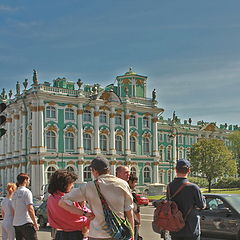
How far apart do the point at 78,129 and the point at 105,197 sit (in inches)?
2090

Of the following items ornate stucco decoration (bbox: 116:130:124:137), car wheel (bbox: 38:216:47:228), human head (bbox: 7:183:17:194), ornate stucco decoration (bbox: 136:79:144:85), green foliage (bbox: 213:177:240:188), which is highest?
ornate stucco decoration (bbox: 136:79:144:85)

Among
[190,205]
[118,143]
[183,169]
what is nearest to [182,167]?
[183,169]

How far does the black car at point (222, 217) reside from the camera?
13680 millimetres

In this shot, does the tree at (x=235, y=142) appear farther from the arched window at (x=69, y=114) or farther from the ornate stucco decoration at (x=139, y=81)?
the arched window at (x=69, y=114)

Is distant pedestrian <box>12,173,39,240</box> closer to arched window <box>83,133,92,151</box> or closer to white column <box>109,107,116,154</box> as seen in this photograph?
arched window <box>83,133,92,151</box>

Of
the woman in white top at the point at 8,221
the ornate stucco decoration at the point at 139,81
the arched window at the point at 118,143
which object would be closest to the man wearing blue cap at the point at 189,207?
the woman in white top at the point at 8,221

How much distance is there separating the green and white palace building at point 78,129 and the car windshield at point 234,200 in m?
42.2

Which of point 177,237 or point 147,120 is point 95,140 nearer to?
point 147,120

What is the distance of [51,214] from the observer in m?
7.18

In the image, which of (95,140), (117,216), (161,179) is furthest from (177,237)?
(161,179)

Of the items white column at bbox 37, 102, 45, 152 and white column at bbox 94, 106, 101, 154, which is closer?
white column at bbox 37, 102, 45, 152

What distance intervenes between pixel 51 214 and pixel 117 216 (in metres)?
1.42

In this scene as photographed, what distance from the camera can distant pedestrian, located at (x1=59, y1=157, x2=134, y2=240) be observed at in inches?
245

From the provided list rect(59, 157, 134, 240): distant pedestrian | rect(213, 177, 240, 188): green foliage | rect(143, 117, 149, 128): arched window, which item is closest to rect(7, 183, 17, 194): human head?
rect(59, 157, 134, 240): distant pedestrian
